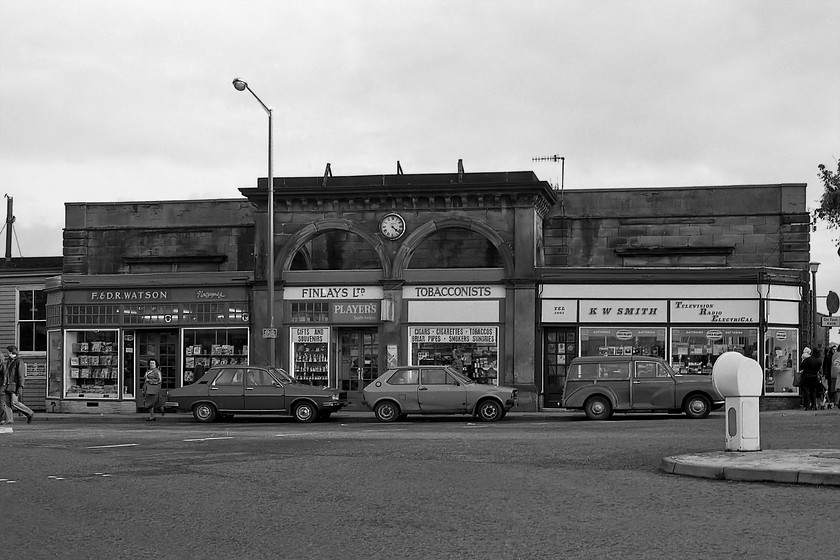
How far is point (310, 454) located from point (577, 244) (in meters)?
21.1

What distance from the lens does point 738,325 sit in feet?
106

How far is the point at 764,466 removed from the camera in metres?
12.4

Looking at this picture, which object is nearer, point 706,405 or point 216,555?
point 216,555

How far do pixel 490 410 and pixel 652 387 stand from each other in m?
3.95

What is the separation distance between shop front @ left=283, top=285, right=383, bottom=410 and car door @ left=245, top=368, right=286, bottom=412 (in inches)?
264

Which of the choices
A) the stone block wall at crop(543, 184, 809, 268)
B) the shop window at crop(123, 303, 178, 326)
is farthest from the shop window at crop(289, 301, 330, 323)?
the stone block wall at crop(543, 184, 809, 268)

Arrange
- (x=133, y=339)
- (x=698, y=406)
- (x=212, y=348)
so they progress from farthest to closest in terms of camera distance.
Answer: (x=133, y=339) → (x=212, y=348) → (x=698, y=406)

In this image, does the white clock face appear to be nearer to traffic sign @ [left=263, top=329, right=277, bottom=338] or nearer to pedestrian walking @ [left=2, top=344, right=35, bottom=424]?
traffic sign @ [left=263, top=329, right=277, bottom=338]

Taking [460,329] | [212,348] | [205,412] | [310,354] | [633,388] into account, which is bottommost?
[205,412]

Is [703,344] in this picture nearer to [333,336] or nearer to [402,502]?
[333,336]

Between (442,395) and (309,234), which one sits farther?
(309,234)

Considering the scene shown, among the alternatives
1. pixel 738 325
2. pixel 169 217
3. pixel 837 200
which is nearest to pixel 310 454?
pixel 837 200

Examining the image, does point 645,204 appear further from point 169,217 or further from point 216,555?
point 216,555

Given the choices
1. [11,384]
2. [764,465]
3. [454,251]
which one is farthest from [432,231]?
[764,465]
